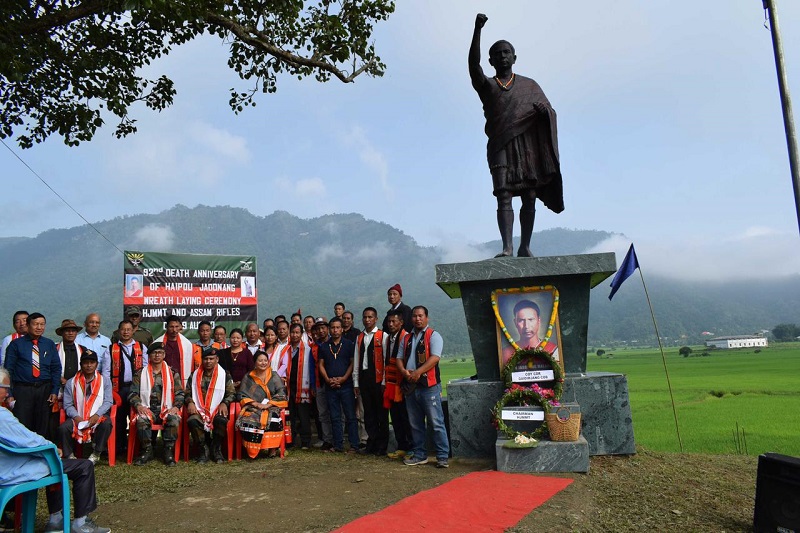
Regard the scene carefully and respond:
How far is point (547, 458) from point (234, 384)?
13.9 feet

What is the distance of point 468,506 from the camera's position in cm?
408

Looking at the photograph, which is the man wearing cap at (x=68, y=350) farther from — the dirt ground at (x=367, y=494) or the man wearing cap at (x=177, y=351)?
the dirt ground at (x=367, y=494)

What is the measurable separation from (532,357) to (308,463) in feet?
9.20

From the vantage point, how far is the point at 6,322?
395 feet

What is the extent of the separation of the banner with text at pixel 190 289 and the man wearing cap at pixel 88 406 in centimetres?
277

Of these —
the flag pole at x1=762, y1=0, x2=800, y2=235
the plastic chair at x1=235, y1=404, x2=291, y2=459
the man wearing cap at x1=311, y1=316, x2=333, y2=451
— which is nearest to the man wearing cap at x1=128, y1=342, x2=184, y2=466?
the plastic chair at x1=235, y1=404, x2=291, y2=459

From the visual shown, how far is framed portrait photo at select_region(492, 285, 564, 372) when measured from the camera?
19.5 ft

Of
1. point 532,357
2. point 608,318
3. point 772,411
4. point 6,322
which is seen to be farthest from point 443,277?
point 608,318

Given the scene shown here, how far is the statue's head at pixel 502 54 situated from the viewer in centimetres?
645

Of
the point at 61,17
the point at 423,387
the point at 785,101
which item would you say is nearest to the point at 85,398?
the point at 423,387

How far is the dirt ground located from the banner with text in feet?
12.3

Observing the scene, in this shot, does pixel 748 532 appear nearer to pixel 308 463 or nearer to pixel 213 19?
pixel 308 463

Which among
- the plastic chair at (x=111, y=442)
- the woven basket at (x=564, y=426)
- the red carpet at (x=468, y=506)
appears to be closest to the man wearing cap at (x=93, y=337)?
the plastic chair at (x=111, y=442)

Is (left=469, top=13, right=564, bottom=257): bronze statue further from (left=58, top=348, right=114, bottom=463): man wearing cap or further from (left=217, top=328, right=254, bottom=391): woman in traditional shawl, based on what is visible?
(left=58, top=348, right=114, bottom=463): man wearing cap
